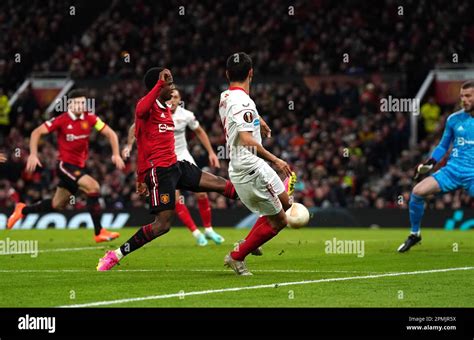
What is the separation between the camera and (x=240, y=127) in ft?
35.6

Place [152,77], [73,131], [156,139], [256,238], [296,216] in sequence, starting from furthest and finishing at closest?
[73,131], [156,139], [152,77], [296,216], [256,238]

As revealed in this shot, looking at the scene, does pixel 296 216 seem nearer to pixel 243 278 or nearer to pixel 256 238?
pixel 256 238

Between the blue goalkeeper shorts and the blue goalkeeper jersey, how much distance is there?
0.11ft

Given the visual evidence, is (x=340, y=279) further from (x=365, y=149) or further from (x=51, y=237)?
(x=365, y=149)

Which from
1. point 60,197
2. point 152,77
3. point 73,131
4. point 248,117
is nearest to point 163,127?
point 152,77

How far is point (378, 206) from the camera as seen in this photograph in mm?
26609

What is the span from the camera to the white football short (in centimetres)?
1120

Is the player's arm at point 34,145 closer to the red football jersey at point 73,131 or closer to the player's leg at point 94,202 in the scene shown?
the red football jersey at point 73,131

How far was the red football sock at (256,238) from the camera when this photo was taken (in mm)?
11320

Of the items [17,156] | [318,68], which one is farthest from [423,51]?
[17,156]

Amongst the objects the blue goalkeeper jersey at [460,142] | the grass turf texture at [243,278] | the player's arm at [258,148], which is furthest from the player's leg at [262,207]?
the blue goalkeeper jersey at [460,142]

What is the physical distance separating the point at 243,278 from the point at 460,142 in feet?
16.8

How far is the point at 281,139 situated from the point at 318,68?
4.20 metres

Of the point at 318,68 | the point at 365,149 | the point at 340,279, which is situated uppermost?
the point at 318,68
